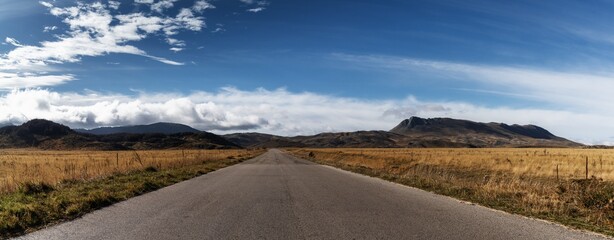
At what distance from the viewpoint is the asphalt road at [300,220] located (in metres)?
8.77

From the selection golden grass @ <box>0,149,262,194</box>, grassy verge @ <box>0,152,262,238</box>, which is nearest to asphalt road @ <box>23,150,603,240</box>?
grassy verge @ <box>0,152,262,238</box>

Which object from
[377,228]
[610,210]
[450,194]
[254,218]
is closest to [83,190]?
[254,218]

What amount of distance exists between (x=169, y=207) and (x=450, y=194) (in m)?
9.27

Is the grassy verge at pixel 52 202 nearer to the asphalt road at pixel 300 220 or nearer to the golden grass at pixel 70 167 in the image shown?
the asphalt road at pixel 300 220

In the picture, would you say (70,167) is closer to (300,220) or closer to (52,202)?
(52,202)

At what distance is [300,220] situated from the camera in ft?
34.1

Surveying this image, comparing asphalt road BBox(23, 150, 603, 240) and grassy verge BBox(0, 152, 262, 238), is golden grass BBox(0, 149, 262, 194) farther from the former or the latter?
asphalt road BBox(23, 150, 603, 240)

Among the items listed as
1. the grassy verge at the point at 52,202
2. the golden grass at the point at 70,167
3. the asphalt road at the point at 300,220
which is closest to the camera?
the asphalt road at the point at 300,220

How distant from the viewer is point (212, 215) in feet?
36.2

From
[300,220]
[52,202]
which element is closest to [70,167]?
[52,202]

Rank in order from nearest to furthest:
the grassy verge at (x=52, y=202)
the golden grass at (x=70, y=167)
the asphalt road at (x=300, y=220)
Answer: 1. the asphalt road at (x=300, y=220)
2. the grassy verge at (x=52, y=202)
3. the golden grass at (x=70, y=167)

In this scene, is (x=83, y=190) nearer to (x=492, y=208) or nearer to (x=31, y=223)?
(x=31, y=223)

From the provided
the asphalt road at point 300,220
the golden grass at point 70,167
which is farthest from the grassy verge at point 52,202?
the golden grass at point 70,167

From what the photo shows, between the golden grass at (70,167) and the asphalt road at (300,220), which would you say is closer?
the asphalt road at (300,220)
